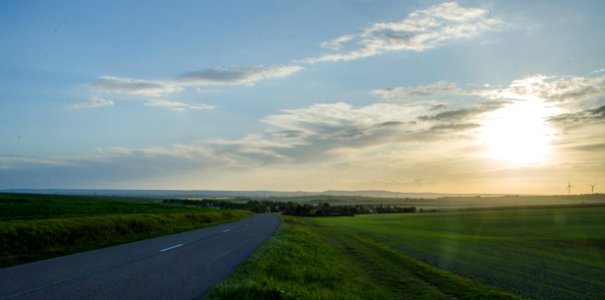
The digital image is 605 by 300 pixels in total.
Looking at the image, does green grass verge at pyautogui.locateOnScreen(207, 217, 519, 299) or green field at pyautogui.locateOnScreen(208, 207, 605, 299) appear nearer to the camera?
green grass verge at pyautogui.locateOnScreen(207, 217, 519, 299)

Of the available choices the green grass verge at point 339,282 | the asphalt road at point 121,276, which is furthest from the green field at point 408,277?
the asphalt road at point 121,276

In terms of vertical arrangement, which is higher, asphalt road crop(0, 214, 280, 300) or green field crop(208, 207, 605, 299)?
asphalt road crop(0, 214, 280, 300)

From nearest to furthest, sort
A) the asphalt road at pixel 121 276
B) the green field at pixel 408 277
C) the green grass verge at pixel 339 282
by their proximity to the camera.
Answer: the asphalt road at pixel 121 276 → the green grass verge at pixel 339 282 → the green field at pixel 408 277

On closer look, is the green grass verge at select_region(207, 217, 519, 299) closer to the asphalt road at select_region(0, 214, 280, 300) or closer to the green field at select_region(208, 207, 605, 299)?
the green field at select_region(208, 207, 605, 299)

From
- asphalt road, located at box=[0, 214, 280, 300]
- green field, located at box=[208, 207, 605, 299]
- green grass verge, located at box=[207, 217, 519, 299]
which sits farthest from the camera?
green field, located at box=[208, 207, 605, 299]

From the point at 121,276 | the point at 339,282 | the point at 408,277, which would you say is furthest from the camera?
the point at 408,277

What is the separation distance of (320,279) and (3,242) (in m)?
14.2

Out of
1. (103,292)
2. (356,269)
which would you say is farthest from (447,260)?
(103,292)

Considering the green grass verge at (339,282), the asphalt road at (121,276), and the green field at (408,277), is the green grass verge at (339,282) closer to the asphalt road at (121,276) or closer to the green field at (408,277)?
the green field at (408,277)

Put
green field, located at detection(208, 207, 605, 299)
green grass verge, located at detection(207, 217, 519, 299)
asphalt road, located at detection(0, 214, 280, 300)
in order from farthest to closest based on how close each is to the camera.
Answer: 1. green field, located at detection(208, 207, 605, 299)
2. green grass verge, located at detection(207, 217, 519, 299)
3. asphalt road, located at detection(0, 214, 280, 300)

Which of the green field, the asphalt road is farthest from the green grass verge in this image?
the asphalt road

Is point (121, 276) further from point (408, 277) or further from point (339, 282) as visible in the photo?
point (408, 277)

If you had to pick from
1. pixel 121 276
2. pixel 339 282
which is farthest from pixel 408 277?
pixel 121 276

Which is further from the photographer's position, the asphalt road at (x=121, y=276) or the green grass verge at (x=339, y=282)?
the green grass verge at (x=339, y=282)
